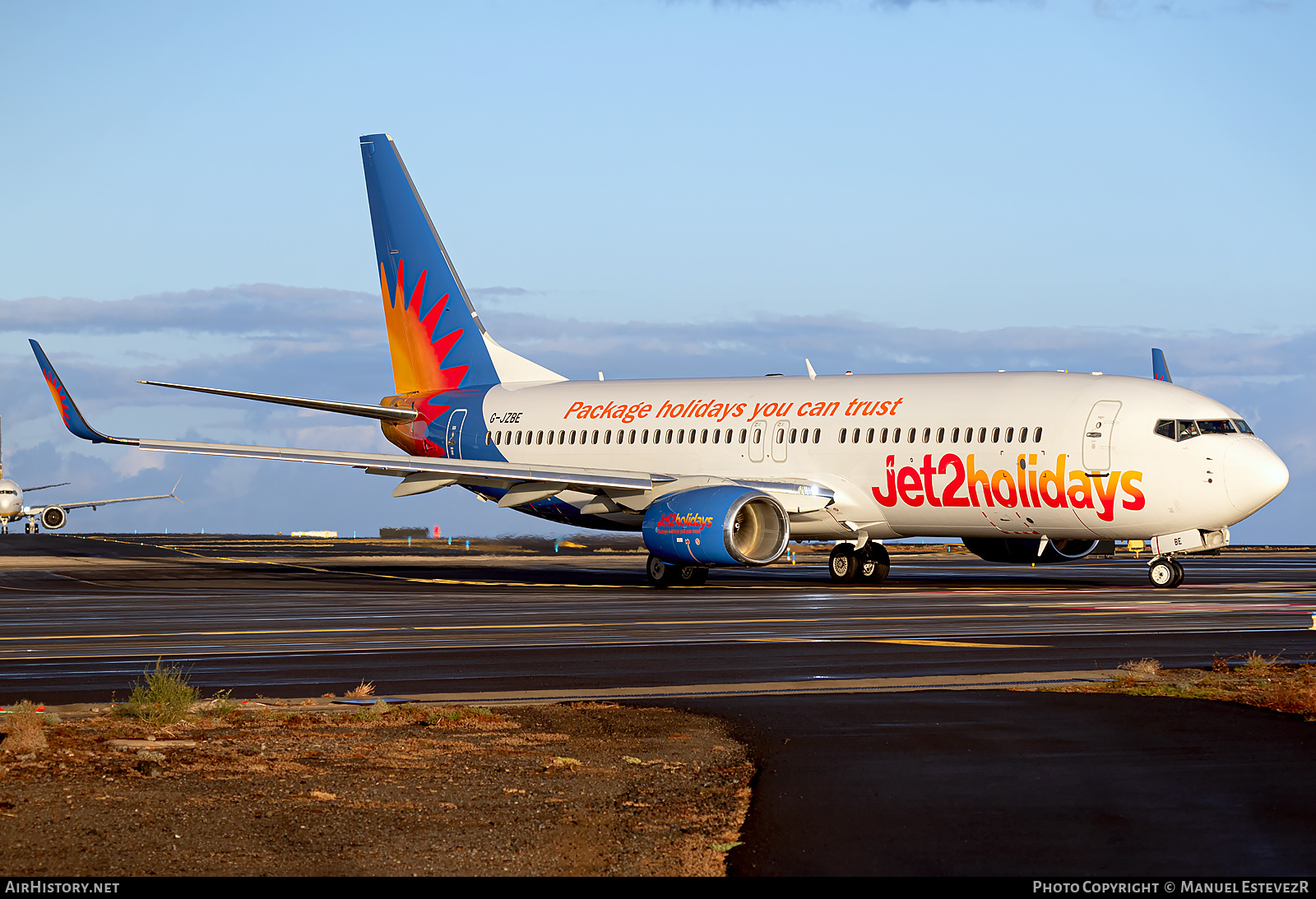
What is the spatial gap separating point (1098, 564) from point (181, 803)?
145 feet

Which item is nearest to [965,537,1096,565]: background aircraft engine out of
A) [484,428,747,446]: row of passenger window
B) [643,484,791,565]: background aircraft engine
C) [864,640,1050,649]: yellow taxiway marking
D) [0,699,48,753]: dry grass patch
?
[643,484,791,565]: background aircraft engine

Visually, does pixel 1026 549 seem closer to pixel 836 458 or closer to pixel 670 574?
pixel 836 458

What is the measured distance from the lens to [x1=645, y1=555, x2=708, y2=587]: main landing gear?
32.1 m

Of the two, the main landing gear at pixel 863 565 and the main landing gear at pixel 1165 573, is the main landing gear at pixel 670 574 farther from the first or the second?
the main landing gear at pixel 1165 573

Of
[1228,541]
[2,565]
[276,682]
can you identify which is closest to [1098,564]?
[1228,541]

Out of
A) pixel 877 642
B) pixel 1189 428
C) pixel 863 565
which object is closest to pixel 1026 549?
pixel 863 565

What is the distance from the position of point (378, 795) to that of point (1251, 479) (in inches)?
906

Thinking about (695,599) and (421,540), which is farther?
(421,540)

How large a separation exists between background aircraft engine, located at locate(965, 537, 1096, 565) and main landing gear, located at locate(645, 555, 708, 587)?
6032 millimetres

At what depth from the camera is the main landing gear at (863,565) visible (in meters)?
33.7

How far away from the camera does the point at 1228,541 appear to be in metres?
28.2

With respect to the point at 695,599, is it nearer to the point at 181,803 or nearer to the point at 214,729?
the point at 214,729

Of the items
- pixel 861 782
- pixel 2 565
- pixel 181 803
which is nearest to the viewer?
pixel 181 803

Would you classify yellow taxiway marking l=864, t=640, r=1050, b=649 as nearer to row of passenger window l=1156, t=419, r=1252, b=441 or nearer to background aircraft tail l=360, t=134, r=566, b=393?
row of passenger window l=1156, t=419, r=1252, b=441
